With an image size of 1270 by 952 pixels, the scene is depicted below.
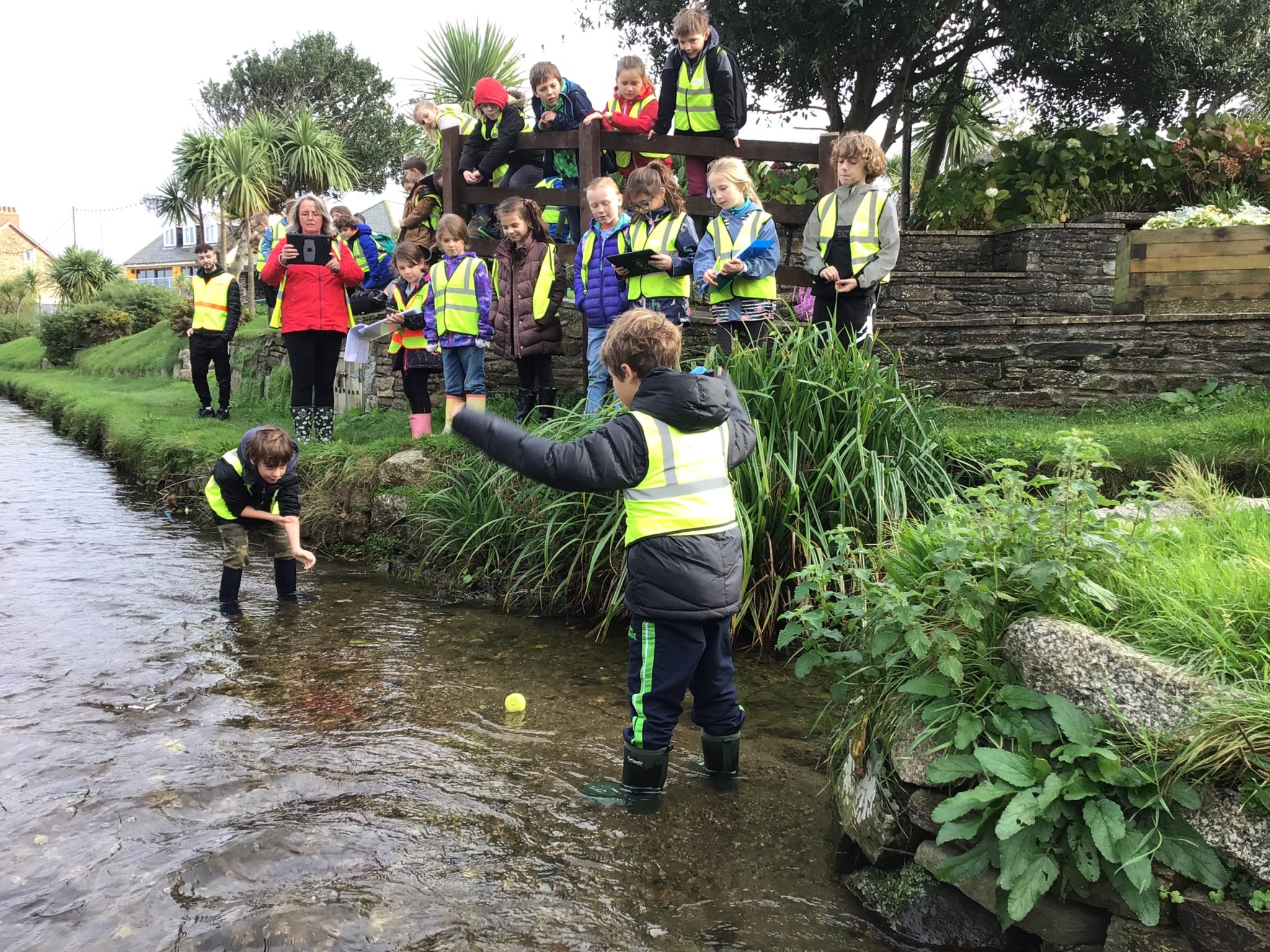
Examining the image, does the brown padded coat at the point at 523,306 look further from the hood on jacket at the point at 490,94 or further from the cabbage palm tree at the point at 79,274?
the cabbage palm tree at the point at 79,274

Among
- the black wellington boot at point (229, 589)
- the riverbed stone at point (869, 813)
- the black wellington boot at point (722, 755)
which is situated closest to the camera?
the riverbed stone at point (869, 813)

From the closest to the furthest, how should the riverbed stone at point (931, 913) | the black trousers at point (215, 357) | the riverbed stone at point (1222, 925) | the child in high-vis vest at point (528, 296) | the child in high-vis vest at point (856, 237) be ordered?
the riverbed stone at point (1222, 925) < the riverbed stone at point (931, 913) < the child in high-vis vest at point (856, 237) < the child in high-vis vest at point (528, 296) < the black trousers at point (215, 357)

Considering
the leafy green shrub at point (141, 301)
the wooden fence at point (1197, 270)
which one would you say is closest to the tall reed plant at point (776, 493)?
the wooden fence at point (1197, 270)

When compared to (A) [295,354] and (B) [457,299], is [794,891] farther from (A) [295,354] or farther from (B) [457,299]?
(A) [295,354]

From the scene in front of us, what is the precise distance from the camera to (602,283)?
22.4 feet

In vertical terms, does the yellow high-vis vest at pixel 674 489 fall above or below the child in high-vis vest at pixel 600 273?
below

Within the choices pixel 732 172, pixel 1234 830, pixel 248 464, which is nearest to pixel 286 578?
pixel 248 464

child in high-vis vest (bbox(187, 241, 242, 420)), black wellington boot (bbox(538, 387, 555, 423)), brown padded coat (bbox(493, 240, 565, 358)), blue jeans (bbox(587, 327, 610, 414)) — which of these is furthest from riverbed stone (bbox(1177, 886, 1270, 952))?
child in high-vis vest (bbox(187, 241, 242, 420))

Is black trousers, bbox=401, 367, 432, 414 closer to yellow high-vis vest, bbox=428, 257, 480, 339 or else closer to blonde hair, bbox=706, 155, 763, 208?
yellow high-vis vest, bbox=428, 257, 480, 339

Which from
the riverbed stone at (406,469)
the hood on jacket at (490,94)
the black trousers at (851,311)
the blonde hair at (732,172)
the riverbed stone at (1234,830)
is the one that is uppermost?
the hood on jacket at (490,94)

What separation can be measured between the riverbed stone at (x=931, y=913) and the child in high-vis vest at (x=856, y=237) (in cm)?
377

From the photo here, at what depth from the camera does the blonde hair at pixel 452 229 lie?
7.44 metres

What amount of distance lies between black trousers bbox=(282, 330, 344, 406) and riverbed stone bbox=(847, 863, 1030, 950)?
681 centimetres

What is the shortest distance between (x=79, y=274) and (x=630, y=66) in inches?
1344
